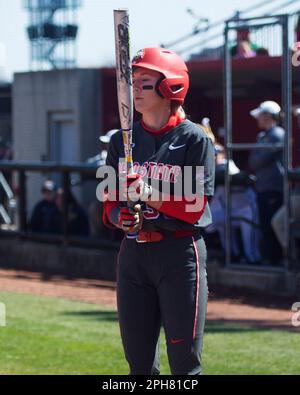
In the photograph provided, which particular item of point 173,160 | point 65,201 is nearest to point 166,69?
point 173,160

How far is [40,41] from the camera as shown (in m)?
22.2

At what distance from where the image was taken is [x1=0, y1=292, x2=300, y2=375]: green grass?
23.9 ft

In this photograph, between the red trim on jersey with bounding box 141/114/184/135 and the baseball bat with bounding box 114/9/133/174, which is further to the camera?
the red trim on jersey with bounding box 141/114/184/135

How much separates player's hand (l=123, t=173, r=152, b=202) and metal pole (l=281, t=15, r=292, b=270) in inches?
248

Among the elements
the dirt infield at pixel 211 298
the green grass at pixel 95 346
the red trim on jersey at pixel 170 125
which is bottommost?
the dirt infield at pixel 211 298

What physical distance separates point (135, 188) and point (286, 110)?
643 centimetres

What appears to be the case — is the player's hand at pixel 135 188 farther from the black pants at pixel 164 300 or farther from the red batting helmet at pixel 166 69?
the red batting helmet at pixel 166 69

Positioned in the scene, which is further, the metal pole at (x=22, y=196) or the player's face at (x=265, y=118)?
the metal pole at (x=22, y=196)

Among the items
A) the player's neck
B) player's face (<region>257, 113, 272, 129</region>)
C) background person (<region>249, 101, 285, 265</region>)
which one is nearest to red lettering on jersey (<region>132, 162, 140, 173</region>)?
the player's neck

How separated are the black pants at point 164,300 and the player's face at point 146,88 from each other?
68 cm

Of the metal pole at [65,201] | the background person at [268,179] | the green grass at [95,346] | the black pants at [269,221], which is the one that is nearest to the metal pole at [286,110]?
the background person at [268,179]

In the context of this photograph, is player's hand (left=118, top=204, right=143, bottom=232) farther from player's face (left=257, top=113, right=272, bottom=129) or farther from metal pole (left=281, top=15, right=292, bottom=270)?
player's face (left=257, top=113, right=272, bottom=129)

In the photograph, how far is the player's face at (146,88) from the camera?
4.90 m
